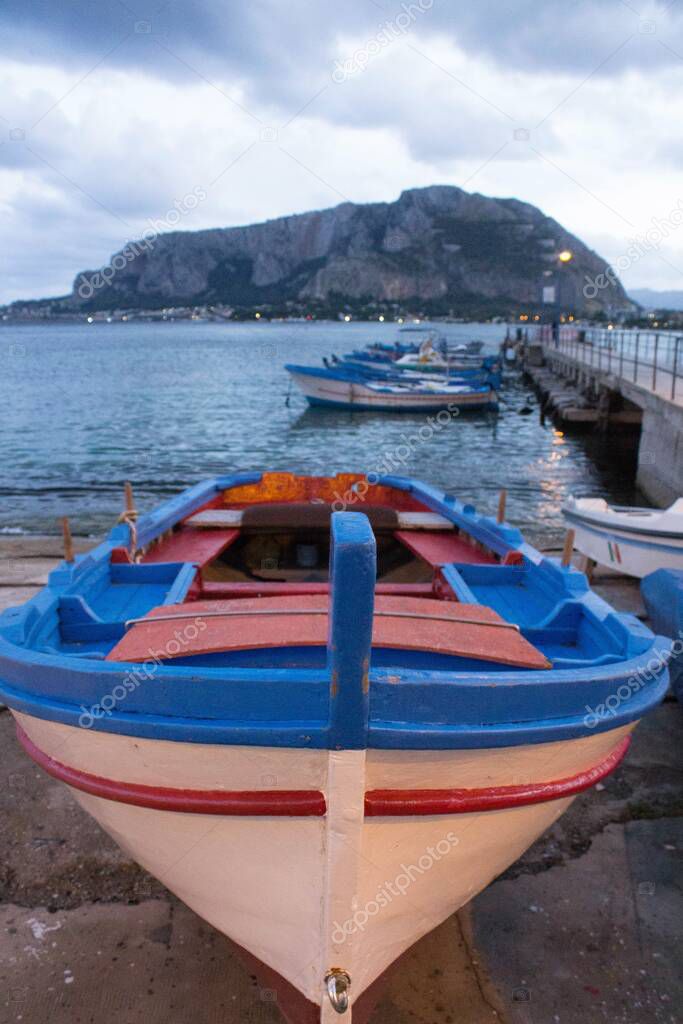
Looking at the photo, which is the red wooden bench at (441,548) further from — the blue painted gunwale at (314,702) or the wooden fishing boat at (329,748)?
the blue painted gunwale at (314,702)

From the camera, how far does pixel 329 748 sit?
2.77 m

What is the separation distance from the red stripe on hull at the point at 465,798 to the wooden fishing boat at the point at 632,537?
21.9 feet

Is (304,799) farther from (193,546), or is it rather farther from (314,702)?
(193,546)

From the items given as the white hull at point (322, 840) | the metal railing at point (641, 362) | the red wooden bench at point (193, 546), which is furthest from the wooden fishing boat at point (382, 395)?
the white hull at point (322, 840)

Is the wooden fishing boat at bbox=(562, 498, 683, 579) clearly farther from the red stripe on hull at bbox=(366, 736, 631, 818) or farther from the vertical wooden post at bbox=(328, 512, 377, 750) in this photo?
the vertical wooden post at bbox=(328, 512, 377, 750)

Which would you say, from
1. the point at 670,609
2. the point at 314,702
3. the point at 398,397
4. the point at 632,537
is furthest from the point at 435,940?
the point at 398,397

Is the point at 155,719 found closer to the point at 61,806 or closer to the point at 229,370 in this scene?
the point at 61,806

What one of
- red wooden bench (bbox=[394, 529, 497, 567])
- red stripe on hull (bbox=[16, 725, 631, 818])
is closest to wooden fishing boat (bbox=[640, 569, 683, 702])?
red wooden bench (bbox=[394, 529, 497, 567])

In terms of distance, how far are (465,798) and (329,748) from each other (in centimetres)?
72

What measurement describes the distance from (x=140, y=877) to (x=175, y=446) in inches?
1013

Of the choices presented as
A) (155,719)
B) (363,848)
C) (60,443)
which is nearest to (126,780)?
(155,719)

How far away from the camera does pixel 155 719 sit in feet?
9.52

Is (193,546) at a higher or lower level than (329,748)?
lower

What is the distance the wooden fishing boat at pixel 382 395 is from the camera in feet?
115
